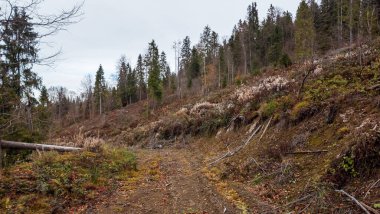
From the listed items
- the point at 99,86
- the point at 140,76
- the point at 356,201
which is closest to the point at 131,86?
the point at 140,76

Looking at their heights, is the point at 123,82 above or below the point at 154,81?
above

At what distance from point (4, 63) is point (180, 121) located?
1795cm

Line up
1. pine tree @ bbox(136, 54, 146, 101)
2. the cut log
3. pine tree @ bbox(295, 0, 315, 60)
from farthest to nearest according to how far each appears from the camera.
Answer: pine tree @ bbox(136, 54, 146, 101) → pine tree @ bbox(295, 0, 315, 60) → the cut log

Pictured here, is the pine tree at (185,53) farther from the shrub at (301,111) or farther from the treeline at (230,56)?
the shrub at (301,111)

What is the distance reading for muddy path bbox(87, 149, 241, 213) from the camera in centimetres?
687

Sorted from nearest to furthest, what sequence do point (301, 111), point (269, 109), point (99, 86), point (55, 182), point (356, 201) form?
point (356, 201), point (55, 182), point (301, 111), point (269, 109), point (99, 86)

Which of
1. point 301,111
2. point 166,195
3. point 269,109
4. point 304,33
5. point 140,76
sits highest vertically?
point 304,33

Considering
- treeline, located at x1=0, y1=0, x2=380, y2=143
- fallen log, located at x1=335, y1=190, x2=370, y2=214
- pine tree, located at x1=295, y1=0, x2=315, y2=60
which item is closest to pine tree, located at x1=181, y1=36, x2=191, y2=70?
treeline, located at x1=0, y1=0, x2=380, y2=143

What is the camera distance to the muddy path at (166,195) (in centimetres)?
687

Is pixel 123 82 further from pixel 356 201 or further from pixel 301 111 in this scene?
pixel 356 201

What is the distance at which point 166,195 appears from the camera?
8.02 metres

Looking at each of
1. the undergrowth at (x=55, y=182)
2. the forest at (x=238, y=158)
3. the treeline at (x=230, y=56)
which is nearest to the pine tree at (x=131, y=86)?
the treeline at (x=230, y=56)

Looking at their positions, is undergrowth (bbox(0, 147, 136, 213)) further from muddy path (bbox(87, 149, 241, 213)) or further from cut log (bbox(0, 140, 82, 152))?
cut log (bbox(0, 140, 82, 152))

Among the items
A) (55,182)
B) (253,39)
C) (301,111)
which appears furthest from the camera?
(253,39)
